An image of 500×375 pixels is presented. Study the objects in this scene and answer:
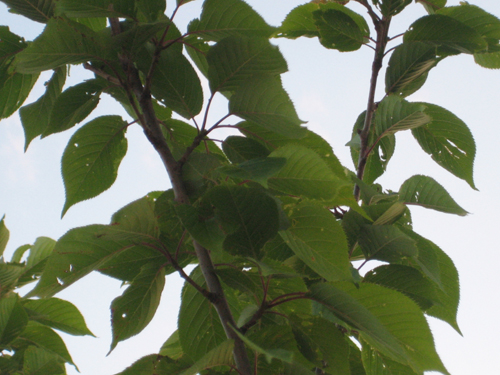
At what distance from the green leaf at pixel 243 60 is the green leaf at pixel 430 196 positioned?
448 mm

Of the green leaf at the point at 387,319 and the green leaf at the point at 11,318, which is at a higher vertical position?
the green leaf at the point at 11,318

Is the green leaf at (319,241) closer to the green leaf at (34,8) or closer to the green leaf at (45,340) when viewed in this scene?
the green leaf at (34,8)

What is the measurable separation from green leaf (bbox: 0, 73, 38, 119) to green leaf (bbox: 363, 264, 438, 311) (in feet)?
2.43

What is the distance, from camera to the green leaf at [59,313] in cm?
138

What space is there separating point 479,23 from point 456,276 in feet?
1.99

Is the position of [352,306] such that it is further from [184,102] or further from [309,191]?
[184,102]

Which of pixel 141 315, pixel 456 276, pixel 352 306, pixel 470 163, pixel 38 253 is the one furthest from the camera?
pixel 38 253

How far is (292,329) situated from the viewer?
2.06 ft

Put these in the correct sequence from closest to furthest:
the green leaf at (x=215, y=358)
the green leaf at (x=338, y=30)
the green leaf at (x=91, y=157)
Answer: the green leaf at (x=215, y=358), the green leaf at (x=91, y=157), the green leaf at (x=338, y=30)

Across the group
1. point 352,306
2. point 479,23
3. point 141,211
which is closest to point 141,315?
point 141,211

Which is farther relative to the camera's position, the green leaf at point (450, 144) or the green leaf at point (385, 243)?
the green leaf at point (450, 144)

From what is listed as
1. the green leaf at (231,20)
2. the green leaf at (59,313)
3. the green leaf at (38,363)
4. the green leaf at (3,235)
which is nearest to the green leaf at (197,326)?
the green leaf at (231,20)

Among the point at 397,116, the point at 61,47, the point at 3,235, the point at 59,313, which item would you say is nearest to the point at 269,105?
the point at 61,47

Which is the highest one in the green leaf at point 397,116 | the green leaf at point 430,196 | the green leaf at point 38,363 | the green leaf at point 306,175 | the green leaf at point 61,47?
the green leaf at point 397,116
